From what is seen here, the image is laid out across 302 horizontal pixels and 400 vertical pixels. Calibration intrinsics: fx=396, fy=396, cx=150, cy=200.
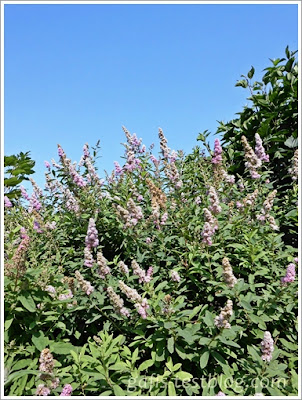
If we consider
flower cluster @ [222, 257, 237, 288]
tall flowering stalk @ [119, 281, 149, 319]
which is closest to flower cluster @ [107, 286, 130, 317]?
tall flowering stalk @ [119, 281, 149, 319]

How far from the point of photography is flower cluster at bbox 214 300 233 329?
2.32m

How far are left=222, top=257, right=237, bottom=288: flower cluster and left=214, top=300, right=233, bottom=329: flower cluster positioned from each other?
25cm

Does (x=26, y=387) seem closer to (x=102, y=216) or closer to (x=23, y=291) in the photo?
(x=23, y=291)

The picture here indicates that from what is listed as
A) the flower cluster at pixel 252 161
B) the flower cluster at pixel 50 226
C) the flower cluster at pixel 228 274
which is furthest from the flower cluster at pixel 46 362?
the flower cluster at pixel 252 161

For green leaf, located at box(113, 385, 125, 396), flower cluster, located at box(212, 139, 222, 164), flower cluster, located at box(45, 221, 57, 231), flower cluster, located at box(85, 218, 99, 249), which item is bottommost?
green leaf, located at box(113, 385, 125, 396)

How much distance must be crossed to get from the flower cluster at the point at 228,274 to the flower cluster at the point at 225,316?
25 centimetres

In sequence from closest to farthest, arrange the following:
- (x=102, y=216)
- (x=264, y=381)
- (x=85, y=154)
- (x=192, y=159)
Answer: (x=264, y=381) → (x=102, y=216) → (x=85, y=154) → (x=192, y=159)

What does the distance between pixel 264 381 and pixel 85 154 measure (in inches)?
113

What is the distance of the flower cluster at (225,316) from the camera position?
7.60 ft

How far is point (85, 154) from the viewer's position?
4.33 m

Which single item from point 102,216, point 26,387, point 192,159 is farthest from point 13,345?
point 192,159

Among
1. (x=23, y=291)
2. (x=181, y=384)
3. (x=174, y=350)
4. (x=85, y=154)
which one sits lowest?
(x=181, y=384)

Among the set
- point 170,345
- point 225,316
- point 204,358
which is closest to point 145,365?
point 170,345

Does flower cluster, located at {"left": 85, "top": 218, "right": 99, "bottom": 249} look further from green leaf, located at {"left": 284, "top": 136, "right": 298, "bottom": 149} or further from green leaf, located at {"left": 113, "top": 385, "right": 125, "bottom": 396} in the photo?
green leaf, located at {"left": 284, "top": 136, "right": 298, "bottom": 149}
